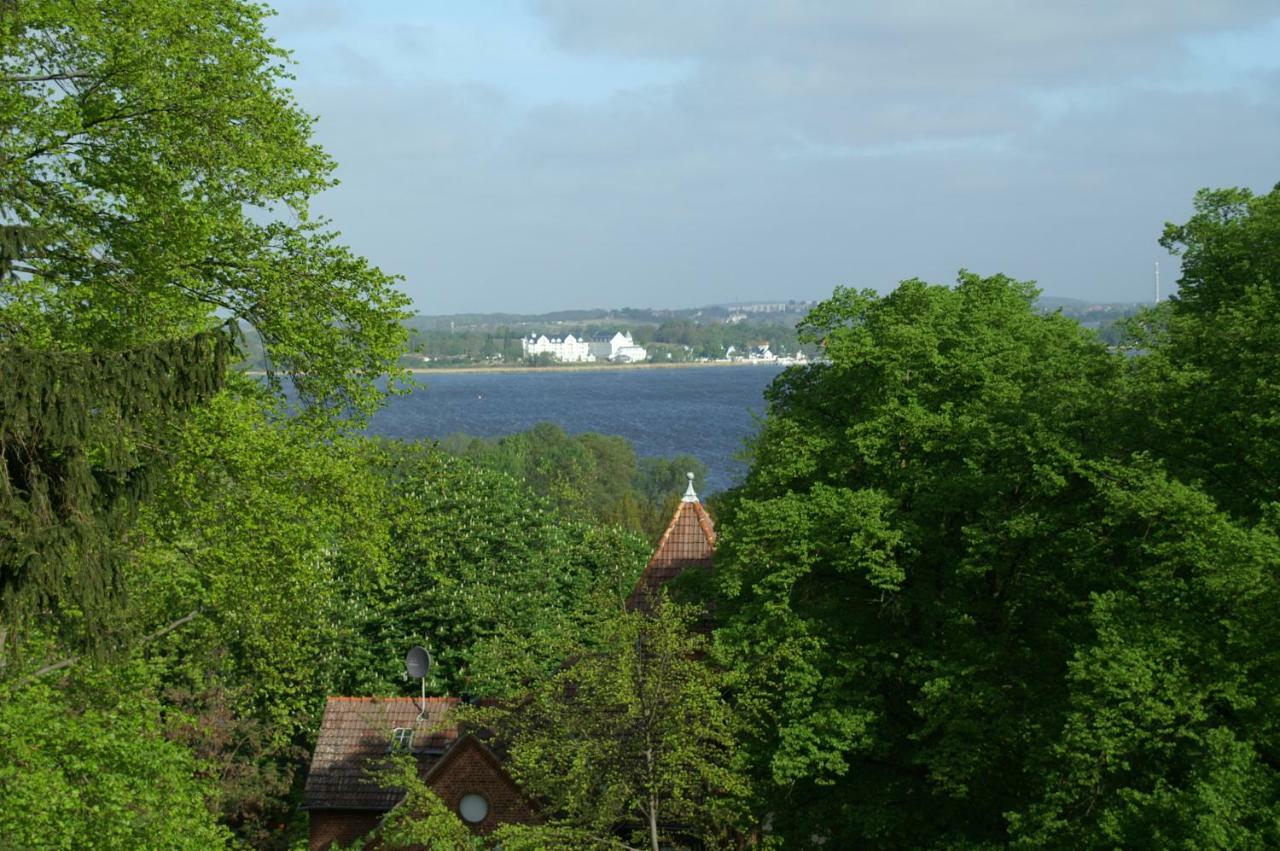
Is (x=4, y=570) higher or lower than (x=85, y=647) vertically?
higher

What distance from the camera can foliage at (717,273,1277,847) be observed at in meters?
17.0

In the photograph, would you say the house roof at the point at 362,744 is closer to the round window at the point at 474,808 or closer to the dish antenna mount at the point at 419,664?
the dish antenna mount at the point at 419,664

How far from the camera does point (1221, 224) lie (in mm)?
22266

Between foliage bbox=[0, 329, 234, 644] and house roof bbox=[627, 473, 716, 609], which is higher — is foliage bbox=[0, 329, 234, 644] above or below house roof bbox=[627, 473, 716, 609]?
above

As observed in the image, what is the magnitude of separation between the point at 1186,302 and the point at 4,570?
17631mm

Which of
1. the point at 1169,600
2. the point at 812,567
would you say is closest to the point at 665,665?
the point at 812,567

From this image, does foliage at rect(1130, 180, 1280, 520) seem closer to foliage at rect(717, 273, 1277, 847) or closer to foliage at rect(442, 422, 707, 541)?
foliage at rect(717, 273, 1277, 847)

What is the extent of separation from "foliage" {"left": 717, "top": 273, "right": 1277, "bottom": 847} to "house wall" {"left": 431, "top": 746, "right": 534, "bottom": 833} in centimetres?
572

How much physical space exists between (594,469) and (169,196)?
286 feet

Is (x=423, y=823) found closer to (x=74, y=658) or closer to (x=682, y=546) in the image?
(x=74, y=658)

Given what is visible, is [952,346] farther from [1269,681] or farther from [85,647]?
[85,647]

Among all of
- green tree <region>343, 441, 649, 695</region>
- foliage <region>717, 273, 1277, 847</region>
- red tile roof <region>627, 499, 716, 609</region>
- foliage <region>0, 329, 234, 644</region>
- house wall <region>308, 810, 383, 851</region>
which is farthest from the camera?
green tree <region>343, 441, 649, 695</region>

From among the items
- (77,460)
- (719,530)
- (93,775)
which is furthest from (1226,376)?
(93,775)

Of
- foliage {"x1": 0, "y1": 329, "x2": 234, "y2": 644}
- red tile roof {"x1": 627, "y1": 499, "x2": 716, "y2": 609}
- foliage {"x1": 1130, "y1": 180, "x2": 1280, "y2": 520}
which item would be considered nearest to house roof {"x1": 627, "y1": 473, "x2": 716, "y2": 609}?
red tile roof {"x1": 627, "y1": 499, "x2": 716, "y2": 609}
